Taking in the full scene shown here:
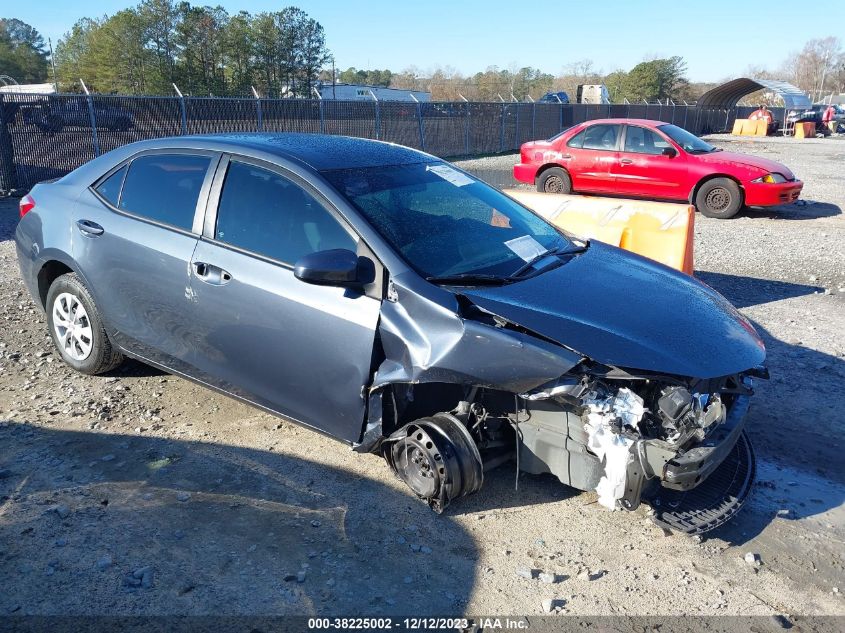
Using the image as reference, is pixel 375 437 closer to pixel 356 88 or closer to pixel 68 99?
pixel 68 99

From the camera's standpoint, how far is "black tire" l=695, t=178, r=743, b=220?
12414 mm

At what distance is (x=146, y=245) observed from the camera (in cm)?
422

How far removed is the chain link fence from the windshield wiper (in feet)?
41.7

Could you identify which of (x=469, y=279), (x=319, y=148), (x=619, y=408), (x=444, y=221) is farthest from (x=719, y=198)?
(x=619, y=408)

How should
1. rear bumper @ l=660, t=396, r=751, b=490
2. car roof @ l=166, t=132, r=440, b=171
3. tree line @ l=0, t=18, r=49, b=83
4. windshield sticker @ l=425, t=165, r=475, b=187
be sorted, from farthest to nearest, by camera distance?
tree line @ l=0, t=18, r=49, b=83, windshield sticker @ l=425, t=165, r=475, b=187, car roof @ l=166, t=132, r=440, b=171, rear bumper @ l=660, t=396, r=751, b=490

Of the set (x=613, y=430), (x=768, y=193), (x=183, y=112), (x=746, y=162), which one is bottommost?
(x=613, y=430)

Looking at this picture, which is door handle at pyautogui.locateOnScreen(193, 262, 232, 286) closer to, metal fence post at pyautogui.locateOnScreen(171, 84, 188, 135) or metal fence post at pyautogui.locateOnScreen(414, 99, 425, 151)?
metal fence post at pyautogui.locateOnScreen(171, 84, 188, 135)

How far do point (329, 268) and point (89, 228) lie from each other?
2.15 meters

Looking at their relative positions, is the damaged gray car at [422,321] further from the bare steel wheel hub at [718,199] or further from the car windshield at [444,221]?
the bare steel wheel hub at [718,199]

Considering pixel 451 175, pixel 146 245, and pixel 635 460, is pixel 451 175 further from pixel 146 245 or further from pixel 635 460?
pixel 635 460

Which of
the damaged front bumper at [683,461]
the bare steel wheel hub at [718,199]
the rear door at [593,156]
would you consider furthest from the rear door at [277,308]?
the bare steel wheel hub at [718,199]

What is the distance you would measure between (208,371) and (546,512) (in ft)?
6.74

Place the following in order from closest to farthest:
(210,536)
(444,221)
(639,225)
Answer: (210,536)
(444,221)
(639,225)

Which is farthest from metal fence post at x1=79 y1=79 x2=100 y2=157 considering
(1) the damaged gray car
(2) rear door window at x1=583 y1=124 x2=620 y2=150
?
(1) the damaged gray car
